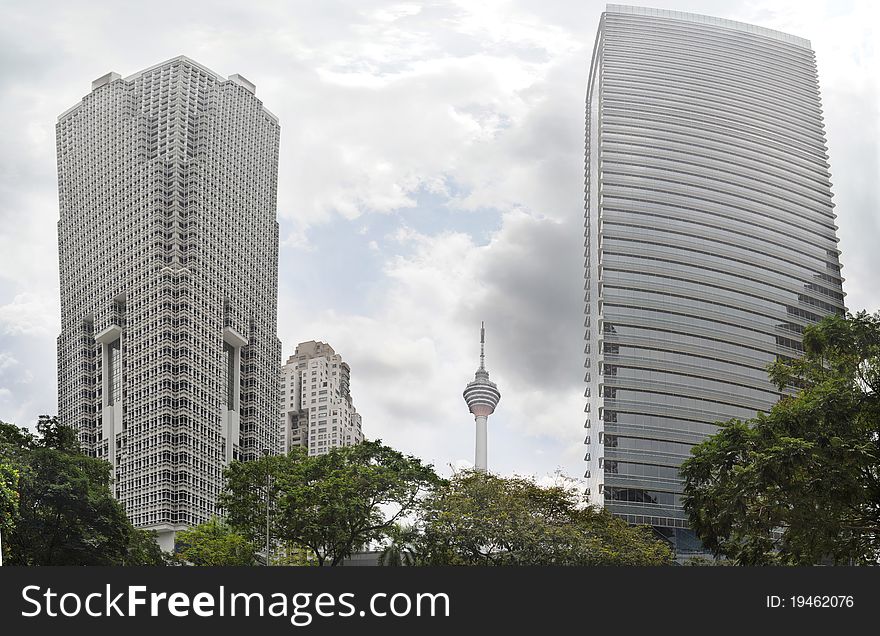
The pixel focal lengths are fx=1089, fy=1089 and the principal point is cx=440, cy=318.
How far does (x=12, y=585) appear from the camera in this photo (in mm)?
7426

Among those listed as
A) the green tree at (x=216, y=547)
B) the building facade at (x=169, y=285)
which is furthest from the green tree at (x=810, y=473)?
the building facade at (x=169, y=285)

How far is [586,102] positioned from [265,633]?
58969 millimetres

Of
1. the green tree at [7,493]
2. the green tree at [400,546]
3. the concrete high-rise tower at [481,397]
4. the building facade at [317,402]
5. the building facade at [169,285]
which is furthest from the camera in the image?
the concrete high-rise tower at [481,397]

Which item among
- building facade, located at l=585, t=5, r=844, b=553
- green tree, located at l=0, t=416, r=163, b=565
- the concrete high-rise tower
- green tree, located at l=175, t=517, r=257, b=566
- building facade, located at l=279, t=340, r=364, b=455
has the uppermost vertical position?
building facade, located at l=585, t=5, r=844, b=553

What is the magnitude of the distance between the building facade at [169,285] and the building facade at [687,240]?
952 inches

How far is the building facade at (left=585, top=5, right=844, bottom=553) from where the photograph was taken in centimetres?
5156

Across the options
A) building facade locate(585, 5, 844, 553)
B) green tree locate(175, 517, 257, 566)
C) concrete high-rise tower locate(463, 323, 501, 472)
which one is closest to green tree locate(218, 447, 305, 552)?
green tree locate(175, 517, 257, 566)

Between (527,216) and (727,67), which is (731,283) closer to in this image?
(727,67)

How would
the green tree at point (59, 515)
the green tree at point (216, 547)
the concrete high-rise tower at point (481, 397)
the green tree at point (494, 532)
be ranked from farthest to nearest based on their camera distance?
the concrete high-rise tower at point (481, 397) → the green tree at point (216, 547) → the green tree at point (494, 532) → the green tree at point (59, 515)

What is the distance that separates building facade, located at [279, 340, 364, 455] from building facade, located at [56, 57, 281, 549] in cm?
63

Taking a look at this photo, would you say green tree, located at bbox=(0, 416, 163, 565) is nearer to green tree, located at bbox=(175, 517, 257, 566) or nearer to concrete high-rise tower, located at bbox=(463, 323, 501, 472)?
green tree, located at bbox=(175, 517, 257, 566)

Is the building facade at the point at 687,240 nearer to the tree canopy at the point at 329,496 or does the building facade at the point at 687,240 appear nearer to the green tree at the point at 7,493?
the tree canopy at the point at 329,496

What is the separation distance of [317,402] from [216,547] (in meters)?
8.87

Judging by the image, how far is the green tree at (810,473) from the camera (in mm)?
12938
